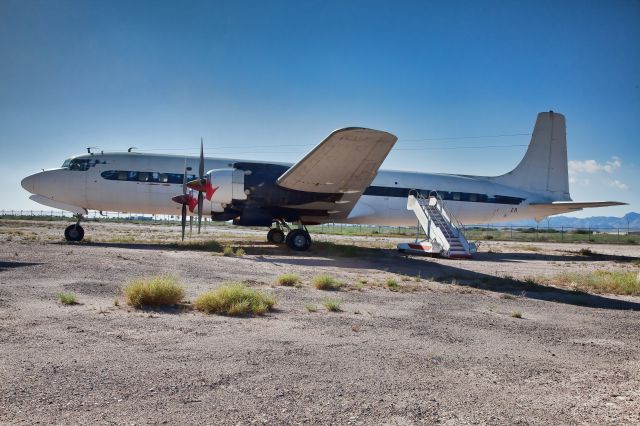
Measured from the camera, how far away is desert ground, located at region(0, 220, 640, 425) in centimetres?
360

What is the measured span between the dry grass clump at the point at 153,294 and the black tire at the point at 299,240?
39.1ft

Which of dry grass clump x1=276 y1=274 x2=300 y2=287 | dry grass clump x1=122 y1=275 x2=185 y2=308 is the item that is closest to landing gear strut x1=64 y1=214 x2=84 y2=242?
dry grass clump x1=276 y1=274 x2=300 y2=287

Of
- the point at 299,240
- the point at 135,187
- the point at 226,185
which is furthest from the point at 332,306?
the point at 135,187

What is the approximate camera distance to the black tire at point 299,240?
19641 millimetres

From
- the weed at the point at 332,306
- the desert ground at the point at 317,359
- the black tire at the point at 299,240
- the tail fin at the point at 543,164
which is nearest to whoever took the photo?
the desert ground at the point at 317,359

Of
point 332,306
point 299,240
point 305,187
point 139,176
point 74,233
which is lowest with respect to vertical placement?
point 332,306

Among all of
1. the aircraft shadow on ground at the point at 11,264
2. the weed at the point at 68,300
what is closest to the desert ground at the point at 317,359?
the weed at the point at 68,300

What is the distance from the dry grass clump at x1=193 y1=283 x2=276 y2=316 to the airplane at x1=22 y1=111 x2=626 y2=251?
814cm

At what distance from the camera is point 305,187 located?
18.6 metres

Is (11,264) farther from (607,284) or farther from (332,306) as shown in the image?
(607,284)

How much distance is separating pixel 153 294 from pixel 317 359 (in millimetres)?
3754

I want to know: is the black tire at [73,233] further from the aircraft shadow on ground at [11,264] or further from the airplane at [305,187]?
the aircraft shadow on ground at [11,264]

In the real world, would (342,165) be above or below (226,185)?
above

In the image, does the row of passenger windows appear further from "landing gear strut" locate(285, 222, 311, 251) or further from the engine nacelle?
"landing gear strut" locate(285, 222, 311, 251)
